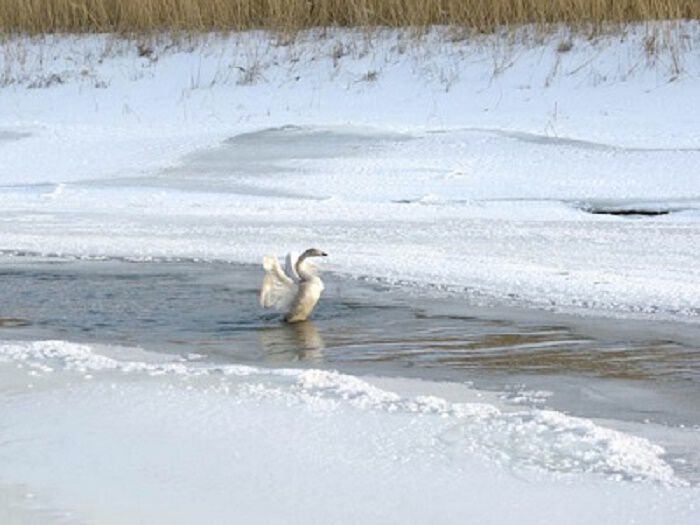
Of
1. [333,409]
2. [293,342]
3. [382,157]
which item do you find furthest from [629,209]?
[333,409]

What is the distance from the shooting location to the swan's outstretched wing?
794cm

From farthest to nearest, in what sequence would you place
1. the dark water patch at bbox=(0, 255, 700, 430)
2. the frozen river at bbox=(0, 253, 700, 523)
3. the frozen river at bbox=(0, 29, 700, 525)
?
the dark water patch at bbox=(0, 255, 700, 430) < the frozen river at bbox=(0, 29, 700, 525) < the frozen river at bbox=(0, 253, 700, 523)

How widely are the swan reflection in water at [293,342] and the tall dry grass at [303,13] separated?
1074 cm

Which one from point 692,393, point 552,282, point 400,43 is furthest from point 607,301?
point 400,43

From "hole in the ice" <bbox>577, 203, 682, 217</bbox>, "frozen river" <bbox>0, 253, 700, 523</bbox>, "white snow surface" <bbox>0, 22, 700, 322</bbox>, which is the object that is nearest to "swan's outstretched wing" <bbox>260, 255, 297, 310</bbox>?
"frozen river" <bbox>0, 253, 700, 523</bbox>

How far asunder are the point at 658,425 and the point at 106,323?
303 centimetres

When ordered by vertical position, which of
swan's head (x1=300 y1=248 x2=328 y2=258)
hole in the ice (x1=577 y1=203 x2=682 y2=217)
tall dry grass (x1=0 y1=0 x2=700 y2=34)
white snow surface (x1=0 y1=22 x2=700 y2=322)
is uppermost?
tall dry grass (x1=0 y1=0 x2=700 y2=34)

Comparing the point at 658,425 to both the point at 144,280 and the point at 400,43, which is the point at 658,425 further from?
the point at 400,43

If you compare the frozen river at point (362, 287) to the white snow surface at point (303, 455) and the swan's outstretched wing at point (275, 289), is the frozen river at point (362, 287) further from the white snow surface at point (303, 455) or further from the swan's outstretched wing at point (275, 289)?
the swan's outstretched wing at point (275, 289)

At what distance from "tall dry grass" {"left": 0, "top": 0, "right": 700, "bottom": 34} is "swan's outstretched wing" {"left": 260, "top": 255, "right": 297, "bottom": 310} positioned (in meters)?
10.6

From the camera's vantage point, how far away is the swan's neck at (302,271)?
26.3 ft

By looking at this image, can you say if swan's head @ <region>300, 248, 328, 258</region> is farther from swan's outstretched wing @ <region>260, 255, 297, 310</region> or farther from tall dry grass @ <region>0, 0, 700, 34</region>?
tall dry grass @ <region>0, 0, 700, 34</region>

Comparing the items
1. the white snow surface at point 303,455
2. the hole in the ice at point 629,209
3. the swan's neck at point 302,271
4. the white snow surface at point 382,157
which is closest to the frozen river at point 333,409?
the white snow surface at point 303,455

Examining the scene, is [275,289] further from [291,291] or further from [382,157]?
[382,157]
